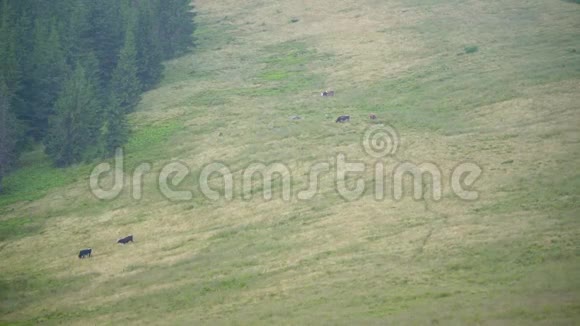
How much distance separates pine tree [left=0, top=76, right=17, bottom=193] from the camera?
60.5m

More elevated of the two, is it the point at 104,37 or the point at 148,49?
the point at 104,37

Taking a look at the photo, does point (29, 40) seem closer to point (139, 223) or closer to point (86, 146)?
point (86, 146)

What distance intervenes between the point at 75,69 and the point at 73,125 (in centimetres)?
1240

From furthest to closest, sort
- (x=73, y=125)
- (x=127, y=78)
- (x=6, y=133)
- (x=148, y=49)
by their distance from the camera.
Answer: (x=148, y=49) → (x=127, y=78) → (x=73, y=125) → (x=6, y=133)

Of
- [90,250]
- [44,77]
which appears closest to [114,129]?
[44,77]

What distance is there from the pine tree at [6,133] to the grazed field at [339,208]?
6.88 feet

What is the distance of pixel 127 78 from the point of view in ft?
245

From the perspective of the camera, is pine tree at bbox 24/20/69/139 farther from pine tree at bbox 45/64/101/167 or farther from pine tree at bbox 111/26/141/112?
pine tree at bbox 111/26/141/112

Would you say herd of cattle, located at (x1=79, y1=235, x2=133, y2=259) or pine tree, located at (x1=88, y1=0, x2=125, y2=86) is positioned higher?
pine tree, located at (x1=88, y1=0, x2=125, y2=86)

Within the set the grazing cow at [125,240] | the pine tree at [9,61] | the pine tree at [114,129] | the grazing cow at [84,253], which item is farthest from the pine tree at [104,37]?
the grazing cow at [84,253]

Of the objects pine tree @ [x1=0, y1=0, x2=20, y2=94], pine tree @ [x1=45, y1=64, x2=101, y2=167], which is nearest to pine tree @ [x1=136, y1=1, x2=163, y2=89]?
pine tree @ [x1=45, y1=64, x2=101, y2=167]

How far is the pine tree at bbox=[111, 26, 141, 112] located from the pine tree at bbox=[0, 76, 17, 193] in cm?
1352

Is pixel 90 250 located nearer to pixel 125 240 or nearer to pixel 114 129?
pixel 125 240

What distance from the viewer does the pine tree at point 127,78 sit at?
242 feet
